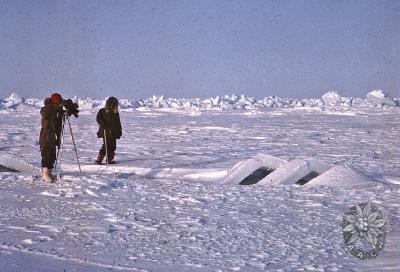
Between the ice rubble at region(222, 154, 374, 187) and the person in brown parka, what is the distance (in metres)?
2.60

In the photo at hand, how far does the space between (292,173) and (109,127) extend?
12.0 feet

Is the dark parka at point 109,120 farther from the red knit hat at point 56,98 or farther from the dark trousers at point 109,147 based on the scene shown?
the red knit hat at point 56,98

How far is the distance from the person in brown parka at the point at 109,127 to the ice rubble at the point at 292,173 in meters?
2.60

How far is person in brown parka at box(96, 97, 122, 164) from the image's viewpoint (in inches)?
356

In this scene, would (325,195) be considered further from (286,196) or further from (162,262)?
(162,262)

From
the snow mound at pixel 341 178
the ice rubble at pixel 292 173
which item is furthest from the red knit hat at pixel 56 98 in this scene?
the snow mound at pixel 341 178

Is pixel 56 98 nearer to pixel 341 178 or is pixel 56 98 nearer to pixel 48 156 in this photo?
pixel 48 156

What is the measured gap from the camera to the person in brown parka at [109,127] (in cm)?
905

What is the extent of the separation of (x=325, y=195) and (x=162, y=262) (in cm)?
335

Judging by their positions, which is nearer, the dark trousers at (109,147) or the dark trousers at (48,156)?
the dark trousers at (48,156)

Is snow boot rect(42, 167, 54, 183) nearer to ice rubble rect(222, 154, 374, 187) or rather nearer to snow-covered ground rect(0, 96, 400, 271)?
snow-covered ground rect(0, 96, 400, 271)

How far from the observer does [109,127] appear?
9.13 meters

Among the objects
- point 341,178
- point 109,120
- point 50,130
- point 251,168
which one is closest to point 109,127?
point 109,120

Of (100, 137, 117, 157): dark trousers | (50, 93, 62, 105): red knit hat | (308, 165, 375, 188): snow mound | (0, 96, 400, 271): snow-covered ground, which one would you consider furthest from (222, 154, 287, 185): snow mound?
(50, 93, 62, 105): red knit hat
